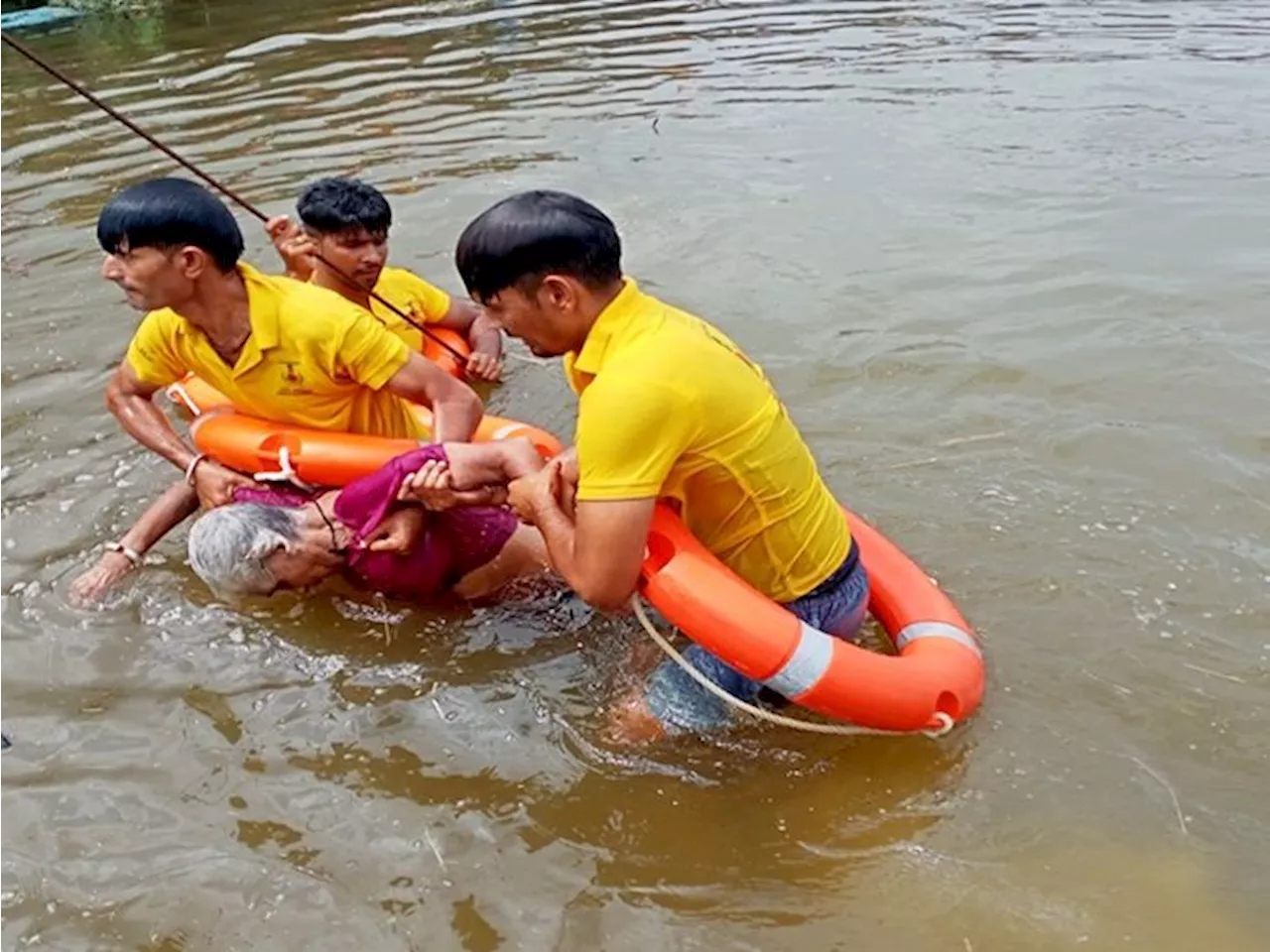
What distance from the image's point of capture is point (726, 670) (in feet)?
11.5

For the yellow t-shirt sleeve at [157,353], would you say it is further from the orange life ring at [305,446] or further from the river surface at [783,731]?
the river surface at [783,731]

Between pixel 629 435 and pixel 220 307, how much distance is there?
1739 mm

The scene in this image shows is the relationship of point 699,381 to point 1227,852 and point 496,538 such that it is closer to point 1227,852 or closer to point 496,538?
point 496,538

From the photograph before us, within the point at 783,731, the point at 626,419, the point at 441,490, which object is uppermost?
the point at 626,419

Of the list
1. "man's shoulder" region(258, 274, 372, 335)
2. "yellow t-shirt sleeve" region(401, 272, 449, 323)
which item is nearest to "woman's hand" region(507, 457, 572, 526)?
"man's shoulder" region(258, 274, 372, 335)

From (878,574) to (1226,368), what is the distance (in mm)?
2769

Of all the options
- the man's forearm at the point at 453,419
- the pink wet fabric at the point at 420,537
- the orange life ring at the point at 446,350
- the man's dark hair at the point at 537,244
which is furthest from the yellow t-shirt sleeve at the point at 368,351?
the orange life ring at the point at 446,350

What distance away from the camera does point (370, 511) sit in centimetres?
383

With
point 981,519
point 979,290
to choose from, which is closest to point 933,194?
point 979,290

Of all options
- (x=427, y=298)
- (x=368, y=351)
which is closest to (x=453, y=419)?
(x=368, y=351)

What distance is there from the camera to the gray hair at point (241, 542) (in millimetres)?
3812

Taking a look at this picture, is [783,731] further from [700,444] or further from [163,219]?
[163,219]

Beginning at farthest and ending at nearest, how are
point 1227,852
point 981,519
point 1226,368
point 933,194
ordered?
1. point 933,194
2. point 1226,368
3. point 981,519
4. point 1227,852

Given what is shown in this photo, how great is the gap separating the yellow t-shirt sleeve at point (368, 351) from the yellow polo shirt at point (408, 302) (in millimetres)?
1185
